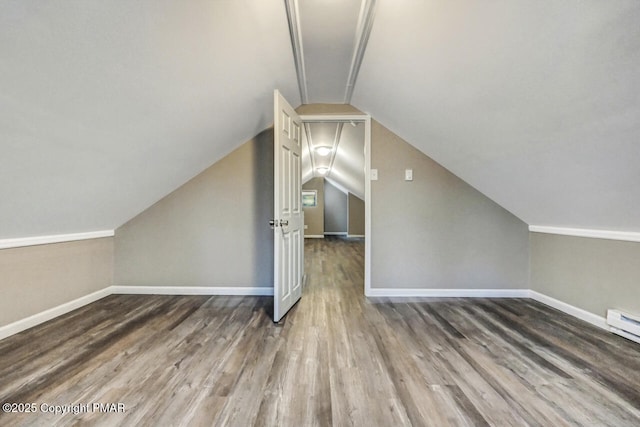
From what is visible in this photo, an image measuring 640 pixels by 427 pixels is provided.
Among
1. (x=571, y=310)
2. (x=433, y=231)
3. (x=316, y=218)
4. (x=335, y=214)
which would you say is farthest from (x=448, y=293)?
(x=335, y=214)

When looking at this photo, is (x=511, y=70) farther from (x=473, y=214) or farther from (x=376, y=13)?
(x=473, y=214)

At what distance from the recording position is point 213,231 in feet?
11.2

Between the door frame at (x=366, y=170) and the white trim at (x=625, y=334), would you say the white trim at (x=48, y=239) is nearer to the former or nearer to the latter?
the door frame at (x=366, y=170)

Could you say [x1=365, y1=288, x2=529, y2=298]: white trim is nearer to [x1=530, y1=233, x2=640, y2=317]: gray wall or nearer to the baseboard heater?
[x1=530, y1=233, x2=640, y2=317]: gray wall

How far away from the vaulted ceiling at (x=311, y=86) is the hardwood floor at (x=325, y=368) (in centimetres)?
96

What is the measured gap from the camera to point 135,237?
3.36 m

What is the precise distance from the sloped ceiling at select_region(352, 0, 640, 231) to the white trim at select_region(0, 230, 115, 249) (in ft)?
9.87

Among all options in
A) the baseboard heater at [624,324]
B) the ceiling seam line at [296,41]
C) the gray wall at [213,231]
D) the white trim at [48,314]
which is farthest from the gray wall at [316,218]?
the baseboard heater at [624,324]

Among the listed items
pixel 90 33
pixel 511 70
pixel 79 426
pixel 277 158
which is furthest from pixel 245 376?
pixel 511 70

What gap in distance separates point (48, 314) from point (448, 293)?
3747mm

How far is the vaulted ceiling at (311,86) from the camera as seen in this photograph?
1.25 meters

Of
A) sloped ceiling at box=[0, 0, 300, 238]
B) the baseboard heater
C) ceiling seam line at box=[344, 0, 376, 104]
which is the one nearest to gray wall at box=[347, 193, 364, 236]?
ceiling seam line at box=[344, 0, 376, 104]

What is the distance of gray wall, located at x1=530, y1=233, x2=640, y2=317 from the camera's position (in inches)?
89.7

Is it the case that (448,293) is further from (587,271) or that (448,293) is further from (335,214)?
(335,214)
